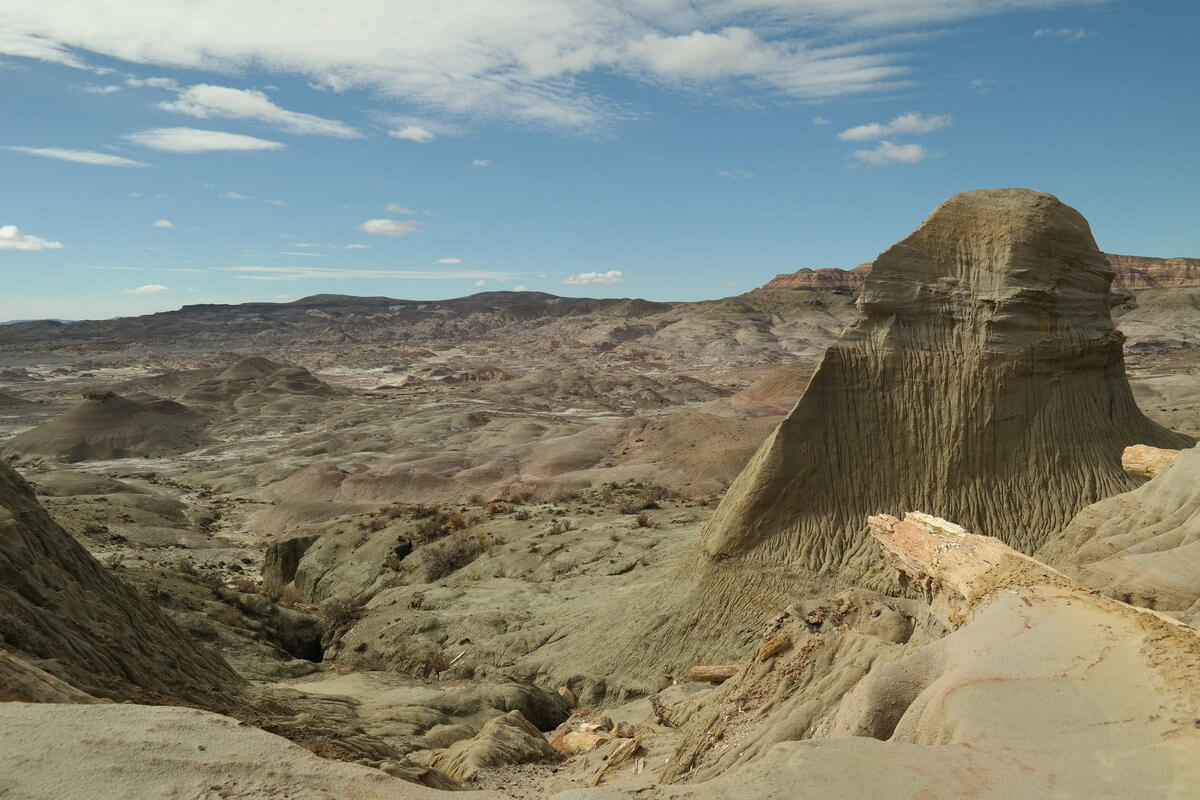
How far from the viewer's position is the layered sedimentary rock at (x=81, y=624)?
6867mm

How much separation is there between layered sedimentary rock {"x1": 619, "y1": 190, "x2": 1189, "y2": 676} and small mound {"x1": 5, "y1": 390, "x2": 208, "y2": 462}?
43.7 meters

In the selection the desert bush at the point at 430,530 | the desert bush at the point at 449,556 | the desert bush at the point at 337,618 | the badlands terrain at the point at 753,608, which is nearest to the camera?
the badlands terrain at the point at 753,608

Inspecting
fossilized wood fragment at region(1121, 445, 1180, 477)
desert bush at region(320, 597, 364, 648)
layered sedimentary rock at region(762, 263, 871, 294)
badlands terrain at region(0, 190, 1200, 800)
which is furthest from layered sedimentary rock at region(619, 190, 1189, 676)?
layered sedimentary rock at region(762, 263, 871, 294)

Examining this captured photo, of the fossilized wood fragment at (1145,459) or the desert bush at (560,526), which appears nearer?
the fossilized wood fragment at (1145,459)

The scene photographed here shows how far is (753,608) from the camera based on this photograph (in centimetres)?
1202

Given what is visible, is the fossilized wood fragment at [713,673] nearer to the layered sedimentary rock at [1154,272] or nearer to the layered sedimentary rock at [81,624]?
the layered sedimentary rock at [81,624]

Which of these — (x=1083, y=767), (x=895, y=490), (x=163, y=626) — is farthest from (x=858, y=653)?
(x=163, y=626)

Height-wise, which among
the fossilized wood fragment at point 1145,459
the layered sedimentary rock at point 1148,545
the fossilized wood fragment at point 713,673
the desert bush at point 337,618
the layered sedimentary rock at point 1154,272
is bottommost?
the desert bush at point 337,618

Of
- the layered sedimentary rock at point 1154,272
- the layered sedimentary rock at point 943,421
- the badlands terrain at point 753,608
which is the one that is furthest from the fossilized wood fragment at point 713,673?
the layered sedimentary rock at point 1154,272

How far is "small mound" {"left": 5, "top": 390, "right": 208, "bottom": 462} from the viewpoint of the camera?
1783 inches

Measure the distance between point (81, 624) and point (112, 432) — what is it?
46.5 meters

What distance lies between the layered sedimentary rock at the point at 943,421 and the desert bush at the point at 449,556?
7.13 m

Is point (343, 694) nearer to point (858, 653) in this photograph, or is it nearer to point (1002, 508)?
point (858, 653)

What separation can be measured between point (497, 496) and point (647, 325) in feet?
312
